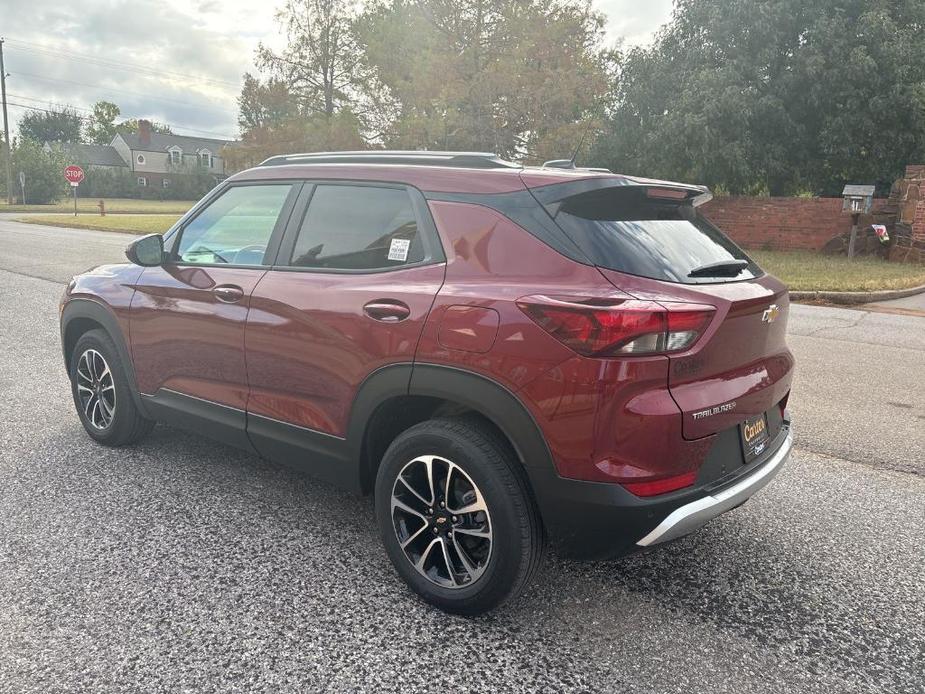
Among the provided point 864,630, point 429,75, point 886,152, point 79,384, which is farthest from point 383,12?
point 864,630

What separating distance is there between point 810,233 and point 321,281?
1939 cm

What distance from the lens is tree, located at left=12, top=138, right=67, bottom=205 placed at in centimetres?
5094

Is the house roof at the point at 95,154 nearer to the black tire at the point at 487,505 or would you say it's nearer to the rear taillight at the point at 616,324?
the black tire at the point at 487,505

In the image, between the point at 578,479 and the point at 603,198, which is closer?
the point at 578,479

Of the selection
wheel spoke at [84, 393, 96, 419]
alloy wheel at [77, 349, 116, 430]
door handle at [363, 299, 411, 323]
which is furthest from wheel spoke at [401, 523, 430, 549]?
wheel spoke at [84, 393, 96, 419]

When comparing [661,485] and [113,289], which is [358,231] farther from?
[113,289]

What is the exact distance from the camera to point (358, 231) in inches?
119

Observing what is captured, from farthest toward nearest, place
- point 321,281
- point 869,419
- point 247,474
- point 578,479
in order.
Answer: point 869,419 < point 247,474 < point 321,281 < point 578,479

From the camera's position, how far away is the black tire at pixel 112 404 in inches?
161

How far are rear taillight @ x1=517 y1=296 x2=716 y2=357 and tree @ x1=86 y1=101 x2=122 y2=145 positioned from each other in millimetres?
110527

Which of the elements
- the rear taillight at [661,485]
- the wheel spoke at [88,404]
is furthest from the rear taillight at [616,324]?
the wheel spoke at [88,404]

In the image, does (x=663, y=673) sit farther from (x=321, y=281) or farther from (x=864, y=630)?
(x=321, y=281)

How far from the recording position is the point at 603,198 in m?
2.61

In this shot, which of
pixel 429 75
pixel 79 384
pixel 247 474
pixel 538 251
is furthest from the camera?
pixel 429 75
